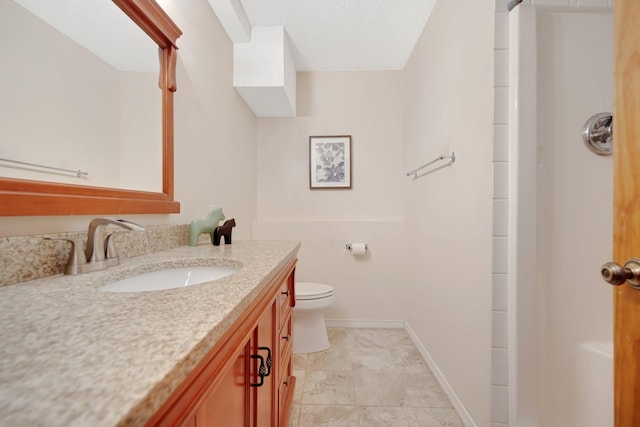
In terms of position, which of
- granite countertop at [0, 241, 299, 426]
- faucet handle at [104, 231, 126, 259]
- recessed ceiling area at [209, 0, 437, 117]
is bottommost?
granite countertop at [0, 241, 299, 426]

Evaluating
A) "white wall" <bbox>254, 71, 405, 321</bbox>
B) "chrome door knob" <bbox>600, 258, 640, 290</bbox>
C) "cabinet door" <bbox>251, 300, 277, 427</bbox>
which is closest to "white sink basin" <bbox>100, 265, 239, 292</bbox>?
"cabinet door" <bbox>251, 300, 277, 427</bbox>

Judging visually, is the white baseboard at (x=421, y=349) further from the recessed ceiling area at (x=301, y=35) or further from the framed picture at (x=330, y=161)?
the recessed ceiling area at (x=301, y=35)

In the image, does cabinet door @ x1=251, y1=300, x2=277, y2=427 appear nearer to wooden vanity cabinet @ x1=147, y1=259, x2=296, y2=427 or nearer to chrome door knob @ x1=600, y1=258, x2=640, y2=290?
wooden vanity cabinet @ x1=147, y1=259, x2=296, y2=427

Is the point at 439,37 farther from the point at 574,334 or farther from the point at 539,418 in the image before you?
the point at 539,418

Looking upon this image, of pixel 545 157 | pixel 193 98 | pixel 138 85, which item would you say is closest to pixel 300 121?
pixel 193 98

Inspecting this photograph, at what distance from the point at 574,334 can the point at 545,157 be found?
676 mm

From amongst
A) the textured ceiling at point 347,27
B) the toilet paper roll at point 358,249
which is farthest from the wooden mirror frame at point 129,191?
the toilet paper roll at point 358,249

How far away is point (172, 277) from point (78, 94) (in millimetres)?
598

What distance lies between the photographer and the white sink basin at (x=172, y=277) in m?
0.79

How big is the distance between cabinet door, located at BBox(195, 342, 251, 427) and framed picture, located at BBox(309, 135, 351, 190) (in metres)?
1.93

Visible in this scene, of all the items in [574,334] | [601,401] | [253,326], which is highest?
[253,326]

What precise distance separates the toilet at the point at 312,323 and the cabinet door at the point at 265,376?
890 mm

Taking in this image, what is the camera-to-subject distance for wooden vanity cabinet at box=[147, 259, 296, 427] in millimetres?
362

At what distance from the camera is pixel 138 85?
0.97 metres
